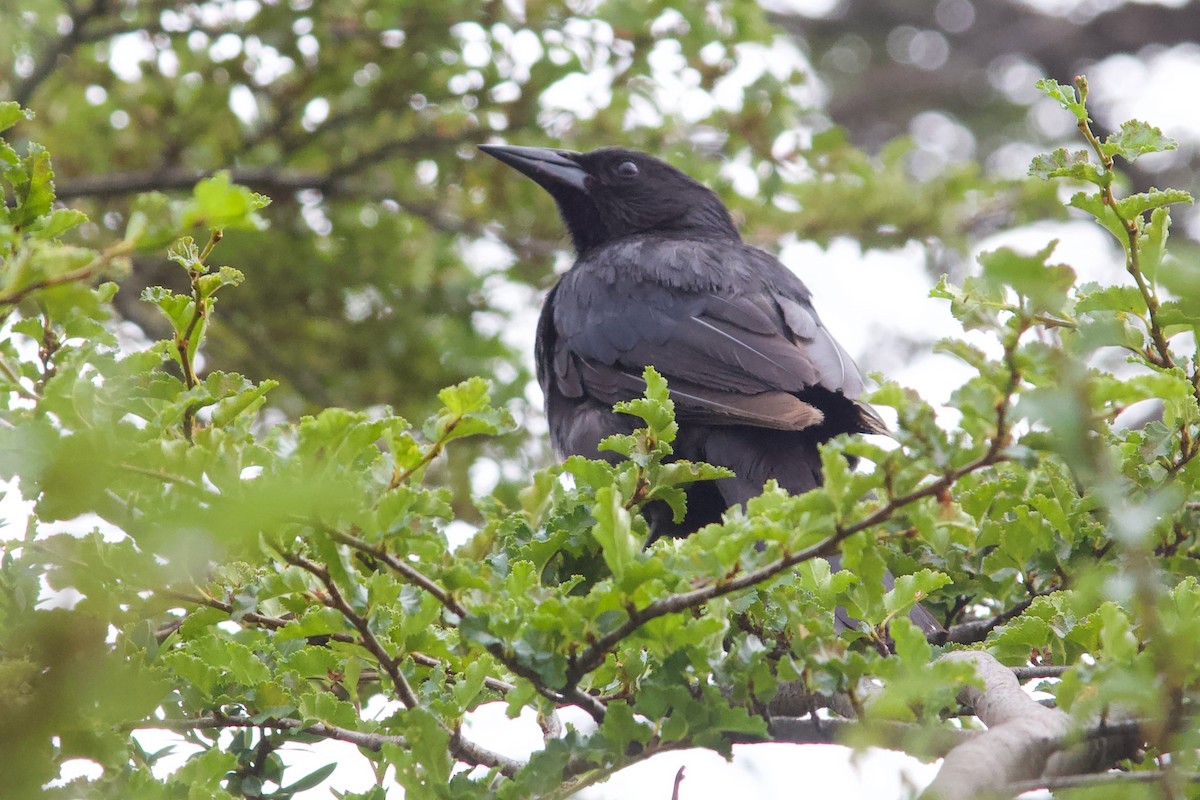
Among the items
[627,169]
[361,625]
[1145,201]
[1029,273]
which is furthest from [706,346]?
[1029,273]

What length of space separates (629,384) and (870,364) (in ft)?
18.8

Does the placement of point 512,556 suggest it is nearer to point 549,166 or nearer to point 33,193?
point 33,193

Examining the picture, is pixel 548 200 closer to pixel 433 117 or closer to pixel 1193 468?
pixel 433 117

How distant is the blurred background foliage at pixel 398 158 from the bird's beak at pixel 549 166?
24 centimetres

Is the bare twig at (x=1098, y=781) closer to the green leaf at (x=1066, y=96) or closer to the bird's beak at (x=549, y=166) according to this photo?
the green leaf at (x=1066, y=96)

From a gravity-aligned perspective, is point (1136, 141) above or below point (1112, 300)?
above

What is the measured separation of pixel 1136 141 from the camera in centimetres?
221

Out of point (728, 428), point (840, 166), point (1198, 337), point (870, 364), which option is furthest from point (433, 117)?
point (870, 364)

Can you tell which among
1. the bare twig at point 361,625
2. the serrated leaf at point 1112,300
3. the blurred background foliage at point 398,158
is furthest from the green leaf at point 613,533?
the blurred background foliage at point 398,158

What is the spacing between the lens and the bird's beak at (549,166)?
5422mm

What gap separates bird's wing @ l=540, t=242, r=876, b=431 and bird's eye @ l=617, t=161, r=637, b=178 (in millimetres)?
917

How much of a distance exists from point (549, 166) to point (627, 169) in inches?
14.9

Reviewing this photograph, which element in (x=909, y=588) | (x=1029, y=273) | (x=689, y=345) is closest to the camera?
(x=1029, y=273)

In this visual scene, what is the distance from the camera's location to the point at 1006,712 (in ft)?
6.34
